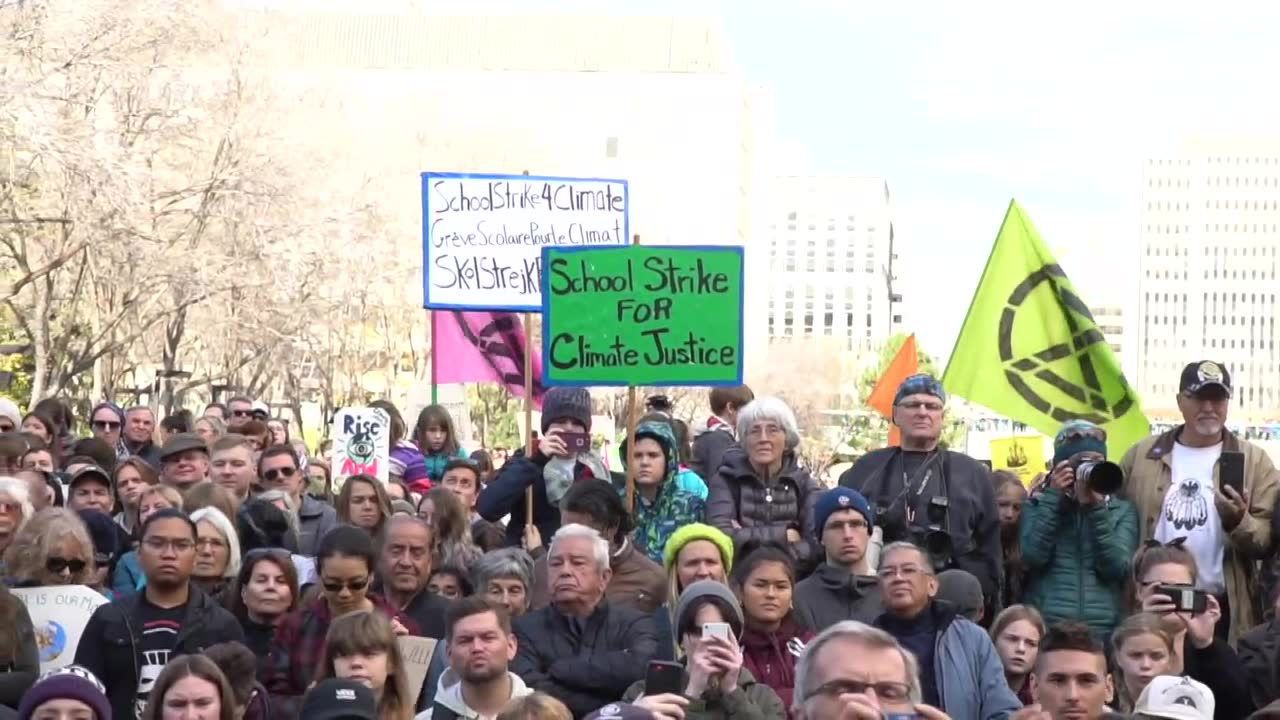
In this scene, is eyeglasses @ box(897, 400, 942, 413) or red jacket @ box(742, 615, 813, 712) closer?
red jacket @ box(742, 615, 813, 712)

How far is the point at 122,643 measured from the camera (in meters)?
8.32

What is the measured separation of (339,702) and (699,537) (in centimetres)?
Result: 218

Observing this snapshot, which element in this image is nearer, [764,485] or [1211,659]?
[1211,659]

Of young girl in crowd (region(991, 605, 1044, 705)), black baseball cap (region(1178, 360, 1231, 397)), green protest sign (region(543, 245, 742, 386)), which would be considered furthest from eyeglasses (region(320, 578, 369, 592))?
black baseball cap (region(1178, 360, 1231, 397))

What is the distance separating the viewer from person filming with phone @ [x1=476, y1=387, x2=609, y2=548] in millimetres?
10766

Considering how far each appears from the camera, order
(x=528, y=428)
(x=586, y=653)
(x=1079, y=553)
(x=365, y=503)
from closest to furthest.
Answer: (x=586, y=653) < (x=1079, y=553) < (x=365, y=503) < (x=528, y=428)

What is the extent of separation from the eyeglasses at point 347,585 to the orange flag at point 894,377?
7.70m

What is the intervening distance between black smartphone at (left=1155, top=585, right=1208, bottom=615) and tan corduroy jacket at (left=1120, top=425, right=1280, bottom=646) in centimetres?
163

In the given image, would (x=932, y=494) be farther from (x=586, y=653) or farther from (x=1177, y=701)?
(x=1177, y=701)

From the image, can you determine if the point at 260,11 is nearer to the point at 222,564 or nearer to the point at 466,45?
the point at 222,564

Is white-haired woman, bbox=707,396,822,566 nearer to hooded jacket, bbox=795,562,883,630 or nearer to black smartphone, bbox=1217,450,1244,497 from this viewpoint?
hooded jacket, bbox=795,562,883,630

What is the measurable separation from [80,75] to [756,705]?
24.1 m

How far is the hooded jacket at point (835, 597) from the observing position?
884 centimetres

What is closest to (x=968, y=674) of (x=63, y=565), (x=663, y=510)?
(x=663, y=510)
